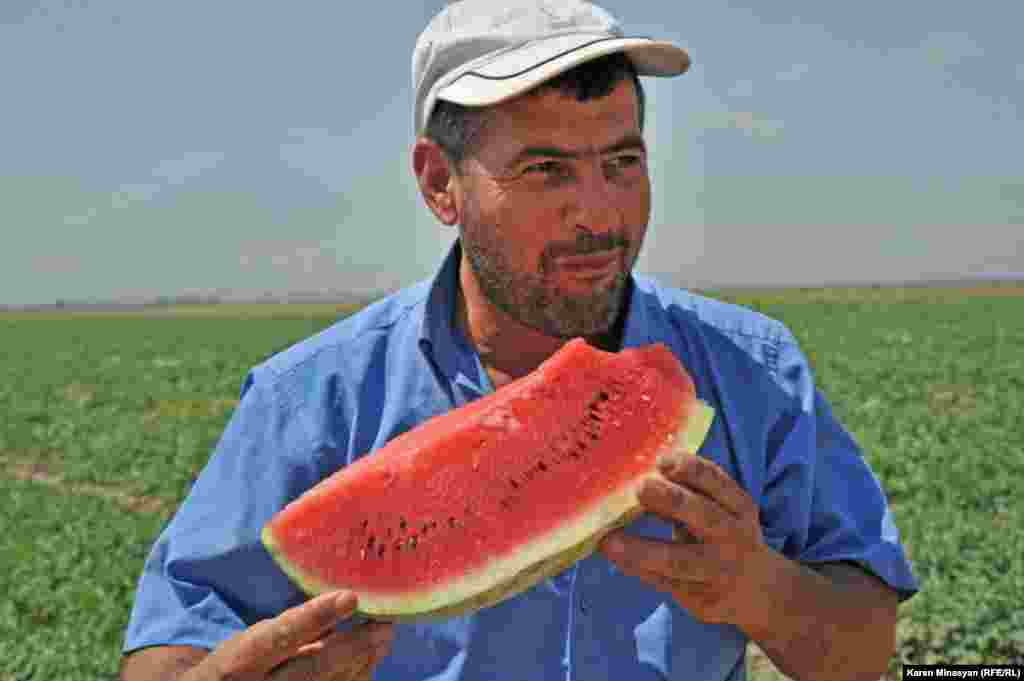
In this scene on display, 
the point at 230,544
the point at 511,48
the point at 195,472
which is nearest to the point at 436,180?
the point at 511,48

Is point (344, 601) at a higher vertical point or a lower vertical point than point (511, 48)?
lower

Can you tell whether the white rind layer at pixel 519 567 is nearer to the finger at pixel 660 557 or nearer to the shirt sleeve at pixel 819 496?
the finger at pixel 660 557

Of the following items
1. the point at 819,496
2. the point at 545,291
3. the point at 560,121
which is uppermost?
the point at 560,121

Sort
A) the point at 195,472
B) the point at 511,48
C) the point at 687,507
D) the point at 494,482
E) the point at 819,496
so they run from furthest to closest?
the point at 195,472
the point at 819,496
the point at 511,48
the point at 494,482
the point at 687,507

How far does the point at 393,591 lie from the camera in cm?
162

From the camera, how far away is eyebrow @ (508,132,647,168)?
1830 mm

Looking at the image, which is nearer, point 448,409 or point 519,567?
point 519,567

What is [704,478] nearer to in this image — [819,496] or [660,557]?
[660,557]

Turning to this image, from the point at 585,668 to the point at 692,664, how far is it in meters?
0.23

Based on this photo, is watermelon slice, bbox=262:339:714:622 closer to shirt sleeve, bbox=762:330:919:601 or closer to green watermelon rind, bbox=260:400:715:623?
green watermelon rind, bbox=260:400:715:623

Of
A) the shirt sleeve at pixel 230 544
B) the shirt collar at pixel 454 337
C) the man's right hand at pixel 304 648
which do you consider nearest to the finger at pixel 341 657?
the man's right hand at pixel 304 648

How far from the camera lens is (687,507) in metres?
1.39

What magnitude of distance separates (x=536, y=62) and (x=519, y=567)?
2.95ft

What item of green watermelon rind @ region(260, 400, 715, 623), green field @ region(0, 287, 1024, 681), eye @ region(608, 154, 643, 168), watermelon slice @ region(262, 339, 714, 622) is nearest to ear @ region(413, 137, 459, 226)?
eye @ region(608, 154, 643, 168)
